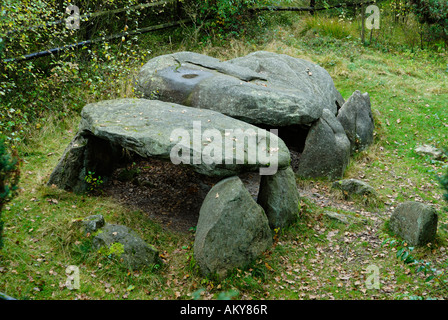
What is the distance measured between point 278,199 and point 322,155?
2353 mm

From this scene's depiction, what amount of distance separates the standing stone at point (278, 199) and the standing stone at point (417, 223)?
1.78 meters

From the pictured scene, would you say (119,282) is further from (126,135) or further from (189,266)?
(126,135)

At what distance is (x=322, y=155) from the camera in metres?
8.88

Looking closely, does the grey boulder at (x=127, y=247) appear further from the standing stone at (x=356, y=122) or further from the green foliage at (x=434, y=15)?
the green foliage at (x=434, y=15)

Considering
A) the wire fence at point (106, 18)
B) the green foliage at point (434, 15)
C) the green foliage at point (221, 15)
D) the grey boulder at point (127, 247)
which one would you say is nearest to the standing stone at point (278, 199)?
the grey boulder at point (127, 247)

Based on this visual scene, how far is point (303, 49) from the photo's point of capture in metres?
14.8

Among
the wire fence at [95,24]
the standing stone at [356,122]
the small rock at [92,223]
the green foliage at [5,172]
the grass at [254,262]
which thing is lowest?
the grass at [254,262]

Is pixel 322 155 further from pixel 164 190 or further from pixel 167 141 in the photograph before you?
pixel 167 141

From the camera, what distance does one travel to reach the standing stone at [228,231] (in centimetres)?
591

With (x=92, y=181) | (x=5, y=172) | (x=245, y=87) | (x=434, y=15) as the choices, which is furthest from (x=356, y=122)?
(x=434, y=15)

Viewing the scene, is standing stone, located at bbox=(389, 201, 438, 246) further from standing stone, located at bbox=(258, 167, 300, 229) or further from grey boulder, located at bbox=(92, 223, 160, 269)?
grey boulder, located at bbox=(92, 223, 160, 269)

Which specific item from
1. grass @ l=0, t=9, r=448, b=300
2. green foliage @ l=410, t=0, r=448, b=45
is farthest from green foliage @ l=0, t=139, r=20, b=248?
green foliage @ l=410, t=0, r=448, b=45

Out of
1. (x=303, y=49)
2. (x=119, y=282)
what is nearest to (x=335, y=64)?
(x=303, y=49)

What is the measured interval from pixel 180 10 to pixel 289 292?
11.3 m
